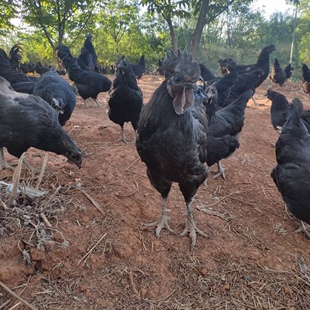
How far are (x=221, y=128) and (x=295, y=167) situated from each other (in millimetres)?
1435

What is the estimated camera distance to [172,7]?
12039 mm

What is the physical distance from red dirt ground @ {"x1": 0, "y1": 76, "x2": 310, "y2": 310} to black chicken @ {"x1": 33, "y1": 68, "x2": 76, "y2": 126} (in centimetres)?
124

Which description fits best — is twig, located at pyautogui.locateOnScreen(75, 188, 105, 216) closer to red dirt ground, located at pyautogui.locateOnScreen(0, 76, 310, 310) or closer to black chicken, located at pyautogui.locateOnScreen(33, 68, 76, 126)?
red dirt ground, located at pyautogui.locateOnScreen(0, 76, 310, 310)

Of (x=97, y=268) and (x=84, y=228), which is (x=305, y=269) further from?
(x=84, y=228)

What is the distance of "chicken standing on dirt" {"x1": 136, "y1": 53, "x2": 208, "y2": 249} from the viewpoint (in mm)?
2385

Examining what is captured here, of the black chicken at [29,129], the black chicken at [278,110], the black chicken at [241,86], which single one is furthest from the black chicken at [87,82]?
the black chicken at [29,129]

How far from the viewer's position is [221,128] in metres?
4.38

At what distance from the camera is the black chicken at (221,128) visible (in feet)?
13.7

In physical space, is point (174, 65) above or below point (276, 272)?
above

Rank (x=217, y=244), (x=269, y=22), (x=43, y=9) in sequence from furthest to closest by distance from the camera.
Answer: (x=269, y=22)
(x=43, y=9)
(x=217, y=244)

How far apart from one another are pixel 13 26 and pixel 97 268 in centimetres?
2096

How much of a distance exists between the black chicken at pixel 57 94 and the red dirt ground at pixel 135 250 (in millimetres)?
1242

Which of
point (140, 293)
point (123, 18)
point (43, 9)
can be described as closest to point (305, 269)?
point (140, 293)

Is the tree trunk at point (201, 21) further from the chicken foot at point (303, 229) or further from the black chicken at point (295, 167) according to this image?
the chicken foot at point (303, 229)
